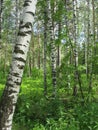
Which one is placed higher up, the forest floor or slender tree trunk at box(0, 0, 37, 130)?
slender tree trunk at box(0, 0, 37, 130)

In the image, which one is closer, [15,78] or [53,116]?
[15,78]

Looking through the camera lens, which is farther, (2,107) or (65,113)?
(65,113)

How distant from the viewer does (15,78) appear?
6098mm

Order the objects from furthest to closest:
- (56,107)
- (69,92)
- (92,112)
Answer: (69,92), (56,107), (92,112)

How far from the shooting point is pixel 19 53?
6168 millimetres

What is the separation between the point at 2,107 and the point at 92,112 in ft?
17.1

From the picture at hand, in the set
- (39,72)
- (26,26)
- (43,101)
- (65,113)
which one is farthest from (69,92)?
(39,72)

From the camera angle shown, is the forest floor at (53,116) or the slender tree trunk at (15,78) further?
the forest floor at (53,116)

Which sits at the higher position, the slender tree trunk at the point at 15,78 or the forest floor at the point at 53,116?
the slender tree trunk at the point at 15,78

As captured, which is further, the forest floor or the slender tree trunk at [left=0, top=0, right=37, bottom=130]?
the forest floor

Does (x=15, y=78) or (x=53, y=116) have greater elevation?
(x=15, y=78)

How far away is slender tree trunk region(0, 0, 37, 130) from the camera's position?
608 centimetres

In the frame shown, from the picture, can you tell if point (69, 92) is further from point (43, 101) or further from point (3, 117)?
point (3, 117)

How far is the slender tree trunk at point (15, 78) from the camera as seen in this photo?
6.08 meters
